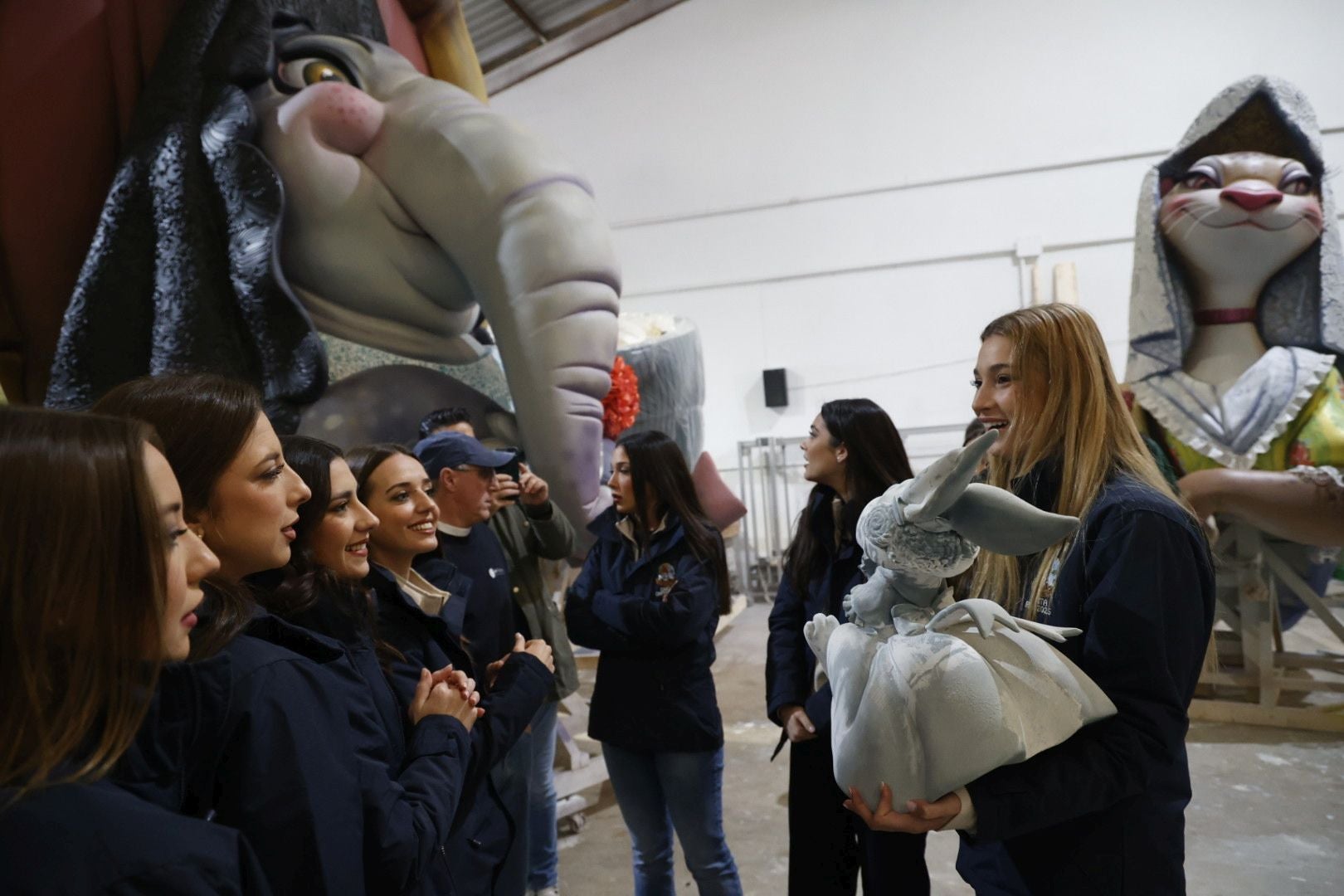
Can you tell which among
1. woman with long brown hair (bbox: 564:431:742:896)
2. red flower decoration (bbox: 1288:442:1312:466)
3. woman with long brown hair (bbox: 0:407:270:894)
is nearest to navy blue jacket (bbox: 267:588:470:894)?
woman with long brown hair (bbox: 0:407:270:894)

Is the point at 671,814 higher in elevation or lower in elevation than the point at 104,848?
lower

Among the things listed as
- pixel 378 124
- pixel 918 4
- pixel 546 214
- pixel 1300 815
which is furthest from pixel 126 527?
pixel 918 4

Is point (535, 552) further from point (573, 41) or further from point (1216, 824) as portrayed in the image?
point (573, 41)

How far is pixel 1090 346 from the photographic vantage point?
1245 millimetres

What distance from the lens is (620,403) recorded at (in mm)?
3475

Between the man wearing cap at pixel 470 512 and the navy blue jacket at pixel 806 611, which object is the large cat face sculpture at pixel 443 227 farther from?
the navy blue jacket at pixel 806 611

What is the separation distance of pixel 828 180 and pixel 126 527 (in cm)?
828

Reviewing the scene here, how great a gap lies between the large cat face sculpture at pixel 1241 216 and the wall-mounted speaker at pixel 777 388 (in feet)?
16.3

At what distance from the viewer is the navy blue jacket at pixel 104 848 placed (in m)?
0.64

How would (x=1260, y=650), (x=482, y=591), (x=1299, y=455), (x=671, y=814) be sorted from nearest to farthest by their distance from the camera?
(x=482, y=591), (x=671, y=814), (x=1299, y=455), (x=1260, y=650)

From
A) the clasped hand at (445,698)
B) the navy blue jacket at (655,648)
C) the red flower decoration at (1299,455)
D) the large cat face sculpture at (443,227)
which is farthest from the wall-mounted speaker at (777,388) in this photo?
the clasped hand at (445,698)

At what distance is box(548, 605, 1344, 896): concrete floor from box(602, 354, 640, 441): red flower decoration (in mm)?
1280

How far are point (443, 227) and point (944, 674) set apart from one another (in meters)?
1.83

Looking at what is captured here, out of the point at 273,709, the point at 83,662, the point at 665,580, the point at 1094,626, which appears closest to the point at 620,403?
the point at 665,580
